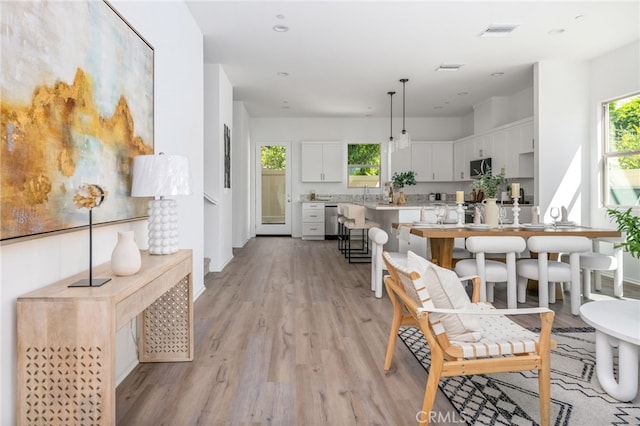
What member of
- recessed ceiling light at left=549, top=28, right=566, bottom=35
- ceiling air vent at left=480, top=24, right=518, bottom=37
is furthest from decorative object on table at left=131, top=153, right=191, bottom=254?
recessed ceiling light at left=549, top=28, right=566, bottom=35

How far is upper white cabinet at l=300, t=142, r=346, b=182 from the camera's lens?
9.19 m

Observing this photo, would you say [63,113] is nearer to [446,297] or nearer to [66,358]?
[66,358]

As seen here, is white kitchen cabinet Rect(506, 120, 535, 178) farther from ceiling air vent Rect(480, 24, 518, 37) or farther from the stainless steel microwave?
ceiling air vent Rect(480, 24, 518, 37)

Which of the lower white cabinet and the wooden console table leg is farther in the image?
the lower white cabinet

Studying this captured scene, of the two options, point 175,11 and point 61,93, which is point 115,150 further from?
point 175,11

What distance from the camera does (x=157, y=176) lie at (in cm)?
213

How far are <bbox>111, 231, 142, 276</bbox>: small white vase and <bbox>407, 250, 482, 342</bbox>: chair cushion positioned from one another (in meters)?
1.28

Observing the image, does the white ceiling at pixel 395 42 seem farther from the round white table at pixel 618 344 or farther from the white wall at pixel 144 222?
the round white table at pixel 618 344

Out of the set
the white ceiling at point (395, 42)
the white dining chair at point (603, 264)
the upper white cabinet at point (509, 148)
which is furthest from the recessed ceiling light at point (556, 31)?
the white dining chair at point (603, 264)

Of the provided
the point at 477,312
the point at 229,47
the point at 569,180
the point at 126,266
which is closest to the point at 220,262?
the point at 229,47

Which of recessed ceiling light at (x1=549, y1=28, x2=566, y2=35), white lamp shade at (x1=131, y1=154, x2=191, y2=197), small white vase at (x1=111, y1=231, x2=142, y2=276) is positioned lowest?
small white vase at (x1=111, y1=231, x2=142, y2=276)

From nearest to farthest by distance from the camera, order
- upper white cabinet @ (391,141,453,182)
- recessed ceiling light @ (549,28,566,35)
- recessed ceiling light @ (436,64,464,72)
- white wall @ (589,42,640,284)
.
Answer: recessed ceiling light @ (549,28,566,35) < white wall @ (589,42,640,284) < recessed ceiling light @ (436,64,464,72) < upper white cabinet @ (391,141,453,182)

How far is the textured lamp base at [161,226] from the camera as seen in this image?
7.52ft

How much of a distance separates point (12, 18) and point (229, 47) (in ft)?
12.0
